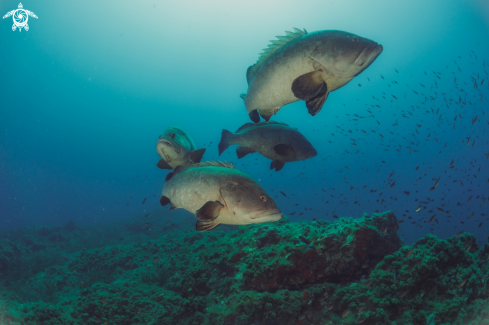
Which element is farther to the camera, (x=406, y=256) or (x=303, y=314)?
(x=406, y=256)

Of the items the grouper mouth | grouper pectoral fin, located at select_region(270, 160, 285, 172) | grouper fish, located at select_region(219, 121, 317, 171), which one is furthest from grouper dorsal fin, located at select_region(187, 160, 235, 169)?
the grouper mouth

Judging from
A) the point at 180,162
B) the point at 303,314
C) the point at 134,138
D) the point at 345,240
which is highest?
the point at 134,138

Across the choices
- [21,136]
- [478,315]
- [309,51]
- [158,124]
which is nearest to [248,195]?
[309,51]

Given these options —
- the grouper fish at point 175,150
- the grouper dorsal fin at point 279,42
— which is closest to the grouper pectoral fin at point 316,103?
the grouper dorsal fin at point 279,42

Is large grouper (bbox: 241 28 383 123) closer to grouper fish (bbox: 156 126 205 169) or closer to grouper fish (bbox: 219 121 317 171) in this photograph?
grouper fish (bbox: 219 121 317 171)

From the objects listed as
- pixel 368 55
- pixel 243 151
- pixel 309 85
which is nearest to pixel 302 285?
pixel 243 151

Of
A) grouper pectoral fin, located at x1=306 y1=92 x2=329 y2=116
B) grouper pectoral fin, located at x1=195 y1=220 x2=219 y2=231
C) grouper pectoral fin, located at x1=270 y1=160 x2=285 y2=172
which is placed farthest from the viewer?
grouper pectoral fin, located at x1=270 y1=160 x2=285 y2=172

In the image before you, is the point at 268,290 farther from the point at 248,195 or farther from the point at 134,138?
the point at 134,138

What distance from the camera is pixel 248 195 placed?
2611 mm

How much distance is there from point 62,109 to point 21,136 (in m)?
20.4

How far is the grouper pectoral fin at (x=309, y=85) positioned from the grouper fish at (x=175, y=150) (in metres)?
2.14

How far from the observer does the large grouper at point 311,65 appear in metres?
2.12

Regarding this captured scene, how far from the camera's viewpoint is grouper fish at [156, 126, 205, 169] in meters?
3.95

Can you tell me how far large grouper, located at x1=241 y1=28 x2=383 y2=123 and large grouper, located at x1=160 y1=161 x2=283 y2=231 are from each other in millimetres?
1085
